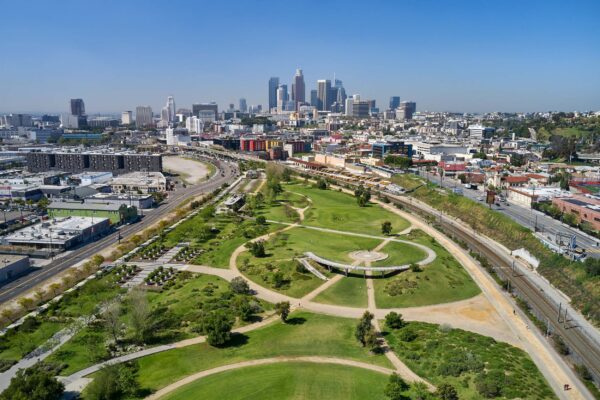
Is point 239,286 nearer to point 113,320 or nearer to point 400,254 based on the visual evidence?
point 113,320

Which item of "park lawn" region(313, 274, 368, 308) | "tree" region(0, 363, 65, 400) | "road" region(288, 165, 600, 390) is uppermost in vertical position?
"tree" region(0, 363, 65, 400)

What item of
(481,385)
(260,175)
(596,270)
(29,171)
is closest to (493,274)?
(596,270)

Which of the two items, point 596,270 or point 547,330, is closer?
point 547,330

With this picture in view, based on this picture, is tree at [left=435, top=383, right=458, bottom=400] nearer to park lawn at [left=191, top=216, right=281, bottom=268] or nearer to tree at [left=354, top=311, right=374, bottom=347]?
tree at [left=354, top=311, right=374, bottom=347]

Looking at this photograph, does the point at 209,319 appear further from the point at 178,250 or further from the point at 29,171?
the point at 29,171

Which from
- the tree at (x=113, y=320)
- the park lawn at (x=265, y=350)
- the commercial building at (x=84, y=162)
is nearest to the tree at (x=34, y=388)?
the park lawn at (x=265, y=350)

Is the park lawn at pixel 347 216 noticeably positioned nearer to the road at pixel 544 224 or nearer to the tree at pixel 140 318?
the road at pixel 544 224

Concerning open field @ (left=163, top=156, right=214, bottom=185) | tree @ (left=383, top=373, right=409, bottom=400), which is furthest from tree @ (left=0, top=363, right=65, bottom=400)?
open field @ (left=163, top=156, right=214, bottom=185)

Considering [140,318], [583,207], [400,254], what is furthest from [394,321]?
[583,207]
